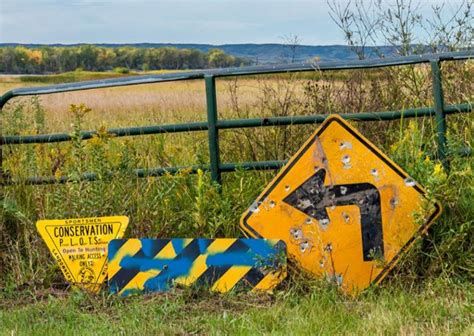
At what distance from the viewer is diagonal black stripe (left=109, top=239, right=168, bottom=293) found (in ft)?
16.7

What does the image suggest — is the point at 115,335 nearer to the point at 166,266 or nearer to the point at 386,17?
the point at 166,266

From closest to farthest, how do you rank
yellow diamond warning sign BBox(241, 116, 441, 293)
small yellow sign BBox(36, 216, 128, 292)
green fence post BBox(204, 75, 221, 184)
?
1. yellow diamond warning sign BBox(241, 116, 441, 293)
2. small yellow sign BBox(36, 216, 128, 292)
3. green fence post BBox(204, 75, 221, 184)

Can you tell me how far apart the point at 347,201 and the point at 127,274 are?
1.67 meters

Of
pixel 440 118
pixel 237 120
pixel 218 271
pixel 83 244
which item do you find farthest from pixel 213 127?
pixel 440 118

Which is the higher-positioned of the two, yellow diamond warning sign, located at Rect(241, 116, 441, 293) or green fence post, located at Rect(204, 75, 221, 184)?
green fence post, located at Rect(204, 75, 221, 184)

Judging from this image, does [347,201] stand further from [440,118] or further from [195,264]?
[195,264]

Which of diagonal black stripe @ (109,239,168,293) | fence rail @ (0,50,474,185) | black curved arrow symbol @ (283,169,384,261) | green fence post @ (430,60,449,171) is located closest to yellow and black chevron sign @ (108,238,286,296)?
diagonal black stripe @ (109,239,168,293)

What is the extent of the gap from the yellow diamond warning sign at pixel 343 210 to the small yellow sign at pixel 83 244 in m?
1.04

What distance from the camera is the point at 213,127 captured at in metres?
5.68

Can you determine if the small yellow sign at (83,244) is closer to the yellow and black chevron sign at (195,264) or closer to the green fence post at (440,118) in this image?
the yellow and black chevron sign at (195,264)

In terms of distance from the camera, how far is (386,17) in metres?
7.20

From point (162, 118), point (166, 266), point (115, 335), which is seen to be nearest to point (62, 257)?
point (166, 266)

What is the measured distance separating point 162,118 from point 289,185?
3604 mm

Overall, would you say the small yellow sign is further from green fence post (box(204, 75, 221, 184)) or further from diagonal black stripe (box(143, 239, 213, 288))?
green fence post (box(204, 75, 221, 184))
